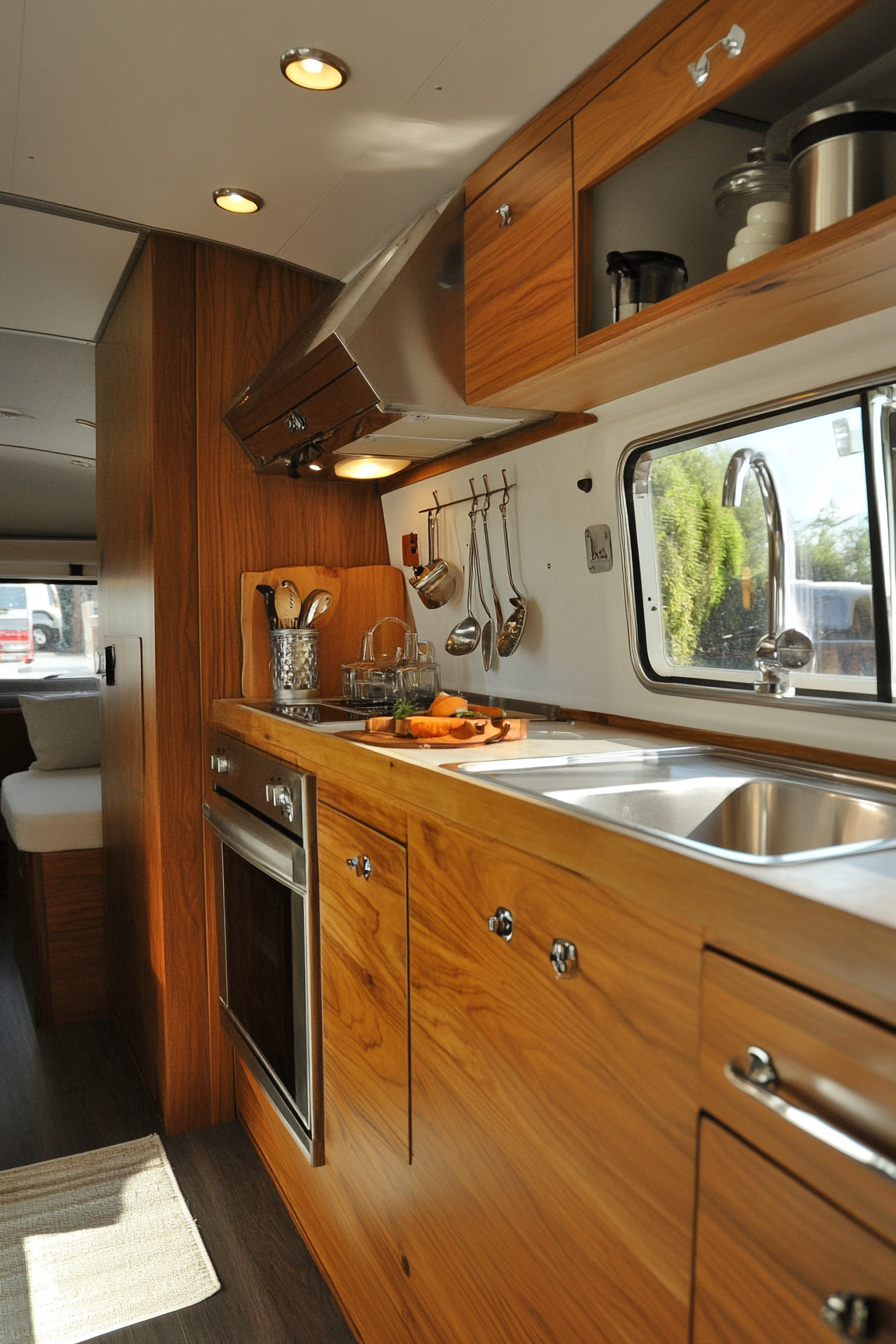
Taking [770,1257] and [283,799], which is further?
[283,799]

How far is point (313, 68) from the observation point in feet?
5.44

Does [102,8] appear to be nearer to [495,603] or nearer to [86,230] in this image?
[86,230]

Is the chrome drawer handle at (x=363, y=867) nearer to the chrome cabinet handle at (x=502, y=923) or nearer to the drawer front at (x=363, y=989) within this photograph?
the drawer front at (x=363, y=989)

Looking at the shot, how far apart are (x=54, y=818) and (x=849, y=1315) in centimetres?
308

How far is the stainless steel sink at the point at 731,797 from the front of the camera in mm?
1326

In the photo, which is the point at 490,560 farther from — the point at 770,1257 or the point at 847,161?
the point at 770,1257

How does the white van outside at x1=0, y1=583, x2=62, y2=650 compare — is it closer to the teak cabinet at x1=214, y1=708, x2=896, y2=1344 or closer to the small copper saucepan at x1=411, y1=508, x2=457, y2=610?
the small copper saucepan at x1=411, y1=508, x2=457, y2=610

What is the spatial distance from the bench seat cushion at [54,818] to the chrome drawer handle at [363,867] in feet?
6.44

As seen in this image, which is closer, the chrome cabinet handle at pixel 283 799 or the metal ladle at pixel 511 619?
the chrome cabinet handle at pixel 283 799

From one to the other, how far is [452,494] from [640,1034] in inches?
71.0

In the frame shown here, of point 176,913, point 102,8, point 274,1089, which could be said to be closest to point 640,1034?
point 274,1089

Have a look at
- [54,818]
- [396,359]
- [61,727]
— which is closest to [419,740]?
[396,359]

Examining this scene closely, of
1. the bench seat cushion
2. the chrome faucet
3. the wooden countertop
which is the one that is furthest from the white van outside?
the chrome faucet

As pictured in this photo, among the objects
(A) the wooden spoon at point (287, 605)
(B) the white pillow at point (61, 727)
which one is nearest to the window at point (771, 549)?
(A) the wooden spoon at point (287, 605)
